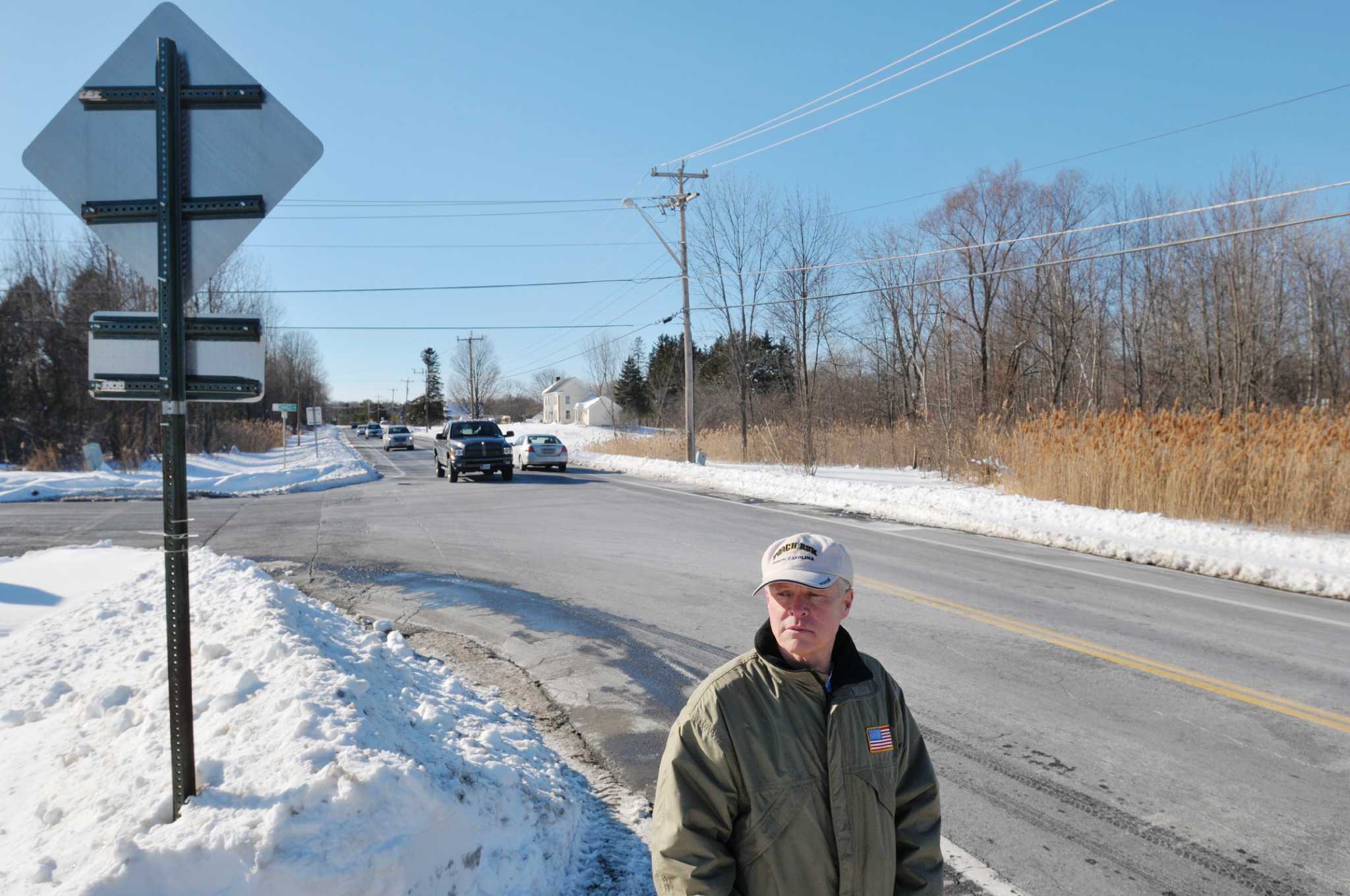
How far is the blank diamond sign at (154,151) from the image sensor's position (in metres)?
3.20

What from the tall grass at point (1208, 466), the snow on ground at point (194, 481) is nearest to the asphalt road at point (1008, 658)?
the tall grass at point (1208, 466)

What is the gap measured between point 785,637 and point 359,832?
192 centimetres

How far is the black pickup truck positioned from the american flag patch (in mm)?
23781

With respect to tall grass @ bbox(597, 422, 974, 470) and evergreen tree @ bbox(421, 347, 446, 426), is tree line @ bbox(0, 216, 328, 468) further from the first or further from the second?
evergreen tree @ bbox(421, 347, 446, 426)

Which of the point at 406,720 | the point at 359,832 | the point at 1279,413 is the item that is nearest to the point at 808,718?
the point at 359,832

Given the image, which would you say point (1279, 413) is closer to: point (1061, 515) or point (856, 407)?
point (1061, 515)

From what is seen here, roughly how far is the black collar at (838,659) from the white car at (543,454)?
93.2ft

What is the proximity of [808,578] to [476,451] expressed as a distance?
938 inches

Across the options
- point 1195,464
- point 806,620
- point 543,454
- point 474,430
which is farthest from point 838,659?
point 543,454

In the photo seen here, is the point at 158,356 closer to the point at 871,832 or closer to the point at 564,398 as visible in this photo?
the point at 871,832

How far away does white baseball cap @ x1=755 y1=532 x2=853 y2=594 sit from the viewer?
2137mm

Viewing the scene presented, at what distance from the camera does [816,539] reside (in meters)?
2.20

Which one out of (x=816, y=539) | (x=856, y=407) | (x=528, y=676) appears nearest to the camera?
(x=816, y=539)

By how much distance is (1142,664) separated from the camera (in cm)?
647
